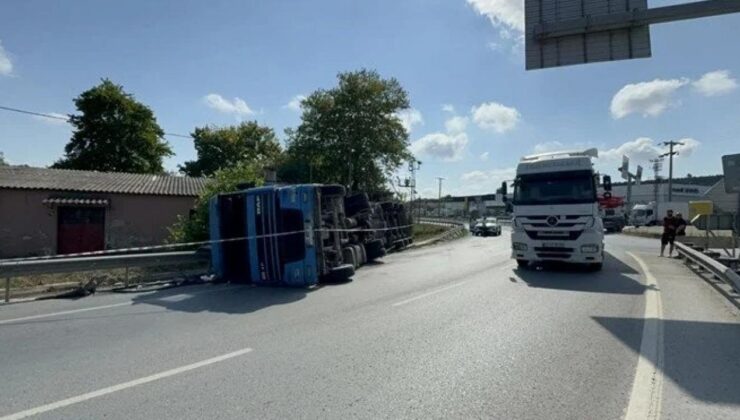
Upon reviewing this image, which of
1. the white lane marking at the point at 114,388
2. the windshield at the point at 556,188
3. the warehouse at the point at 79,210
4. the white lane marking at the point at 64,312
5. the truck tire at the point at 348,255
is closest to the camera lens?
the white lane marking at the point at 114,388

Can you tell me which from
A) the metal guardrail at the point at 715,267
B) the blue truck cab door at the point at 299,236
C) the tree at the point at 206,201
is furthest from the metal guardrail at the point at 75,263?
the metal guardrail at the point at 715,267

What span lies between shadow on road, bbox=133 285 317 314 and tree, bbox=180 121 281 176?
39.5 metres

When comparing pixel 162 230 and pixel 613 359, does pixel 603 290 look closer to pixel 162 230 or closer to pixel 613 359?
pixel 613 359

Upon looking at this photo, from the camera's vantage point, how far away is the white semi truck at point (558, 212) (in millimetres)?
11688

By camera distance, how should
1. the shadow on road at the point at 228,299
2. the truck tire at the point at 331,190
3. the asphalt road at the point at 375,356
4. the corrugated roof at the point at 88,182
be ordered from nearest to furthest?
the asphalt road at the point at 375,356 → the shadow on road at the point at 228,299 → the truck tire at the point at 331,190 → the corrugated roof at the point at 88,182

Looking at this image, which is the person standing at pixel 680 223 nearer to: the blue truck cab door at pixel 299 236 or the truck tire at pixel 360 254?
the truck tire at pixel 360 254

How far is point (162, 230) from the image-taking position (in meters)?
23.8

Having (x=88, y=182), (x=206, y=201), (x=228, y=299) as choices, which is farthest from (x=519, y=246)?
(x=88, y=182)

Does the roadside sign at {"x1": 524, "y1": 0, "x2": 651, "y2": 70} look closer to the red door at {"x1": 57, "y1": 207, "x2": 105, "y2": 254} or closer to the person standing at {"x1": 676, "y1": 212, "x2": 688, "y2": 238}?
the person standing at {"x1": 676, "y1": 212, "x2": 688, "y2": 238}

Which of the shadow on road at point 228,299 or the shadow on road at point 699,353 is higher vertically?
the shadow on road at point 228,299

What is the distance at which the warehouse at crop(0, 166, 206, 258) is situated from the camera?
66.0 ft

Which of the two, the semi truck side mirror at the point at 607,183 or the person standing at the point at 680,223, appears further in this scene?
the person standing at the point at 680,223

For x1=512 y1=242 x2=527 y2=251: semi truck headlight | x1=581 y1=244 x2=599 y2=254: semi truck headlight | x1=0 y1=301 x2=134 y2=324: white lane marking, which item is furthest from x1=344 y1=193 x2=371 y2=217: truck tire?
x1=0 y1=301 x2=134 y2=324: white lane marking

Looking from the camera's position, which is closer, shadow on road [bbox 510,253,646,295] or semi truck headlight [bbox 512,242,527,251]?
shadow on road [bbox 510,253,646,295]
